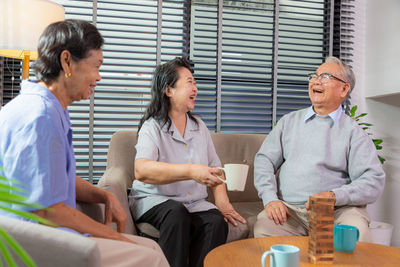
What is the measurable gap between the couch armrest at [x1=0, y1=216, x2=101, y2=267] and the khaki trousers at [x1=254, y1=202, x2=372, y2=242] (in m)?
1.39

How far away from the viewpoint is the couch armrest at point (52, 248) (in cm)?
72

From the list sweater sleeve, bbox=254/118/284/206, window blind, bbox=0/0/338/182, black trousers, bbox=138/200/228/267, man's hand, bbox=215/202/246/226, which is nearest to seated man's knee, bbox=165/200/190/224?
black trousers, bbox=138/200/228/267

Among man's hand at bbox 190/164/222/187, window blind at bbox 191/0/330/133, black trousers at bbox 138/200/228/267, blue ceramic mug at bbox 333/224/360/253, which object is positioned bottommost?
black trousers at bbox 138/200/228/267

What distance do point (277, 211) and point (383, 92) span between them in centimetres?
178

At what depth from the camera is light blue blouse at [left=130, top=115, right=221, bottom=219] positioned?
2000 mm

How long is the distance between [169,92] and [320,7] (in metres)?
2.10

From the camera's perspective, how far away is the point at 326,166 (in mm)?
2145

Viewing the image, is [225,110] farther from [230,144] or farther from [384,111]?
[384,111]

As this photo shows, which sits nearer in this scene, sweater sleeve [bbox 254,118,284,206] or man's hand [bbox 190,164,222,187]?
man's hand [bbox 190,164,222,187]

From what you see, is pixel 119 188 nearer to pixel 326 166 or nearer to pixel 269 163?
pixel 269 163

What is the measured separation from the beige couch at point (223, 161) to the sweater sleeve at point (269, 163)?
0.66ft

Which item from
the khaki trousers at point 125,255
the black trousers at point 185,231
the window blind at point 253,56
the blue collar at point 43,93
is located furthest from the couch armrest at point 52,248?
the window blind at point 253,56

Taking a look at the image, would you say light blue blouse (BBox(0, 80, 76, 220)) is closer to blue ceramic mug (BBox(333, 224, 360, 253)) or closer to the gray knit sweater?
blue ceramic mug (BBox(333, 224, 360, 253))

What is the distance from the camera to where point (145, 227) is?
1993 millimetres
